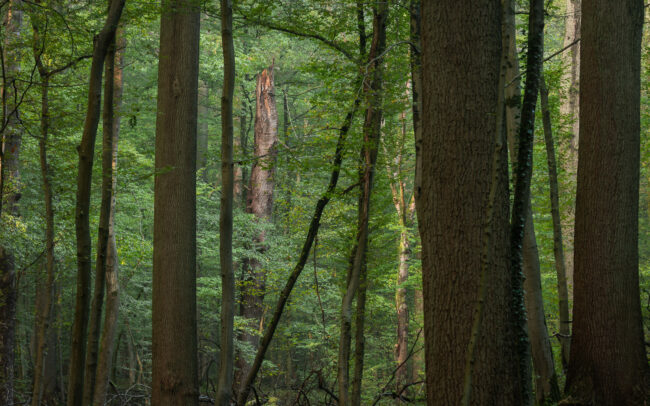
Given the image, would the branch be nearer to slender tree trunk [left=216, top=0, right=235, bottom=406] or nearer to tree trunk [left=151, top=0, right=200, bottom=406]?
tree trunk [left=151, top=0, right=200, bottom=406]

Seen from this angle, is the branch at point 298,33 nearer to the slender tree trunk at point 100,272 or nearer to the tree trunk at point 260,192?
the slender tree trunk at point 100,272

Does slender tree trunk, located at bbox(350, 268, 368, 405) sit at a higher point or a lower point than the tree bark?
lower

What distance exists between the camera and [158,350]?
20.0 ft

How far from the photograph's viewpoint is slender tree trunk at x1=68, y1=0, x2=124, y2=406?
407cm

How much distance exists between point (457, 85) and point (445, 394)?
1679mm

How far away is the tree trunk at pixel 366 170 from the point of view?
19.9 ft

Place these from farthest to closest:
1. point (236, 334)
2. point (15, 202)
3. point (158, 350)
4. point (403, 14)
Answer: point (236, 334) → point (15, 202) → point (403, 14) → point (158, 350)

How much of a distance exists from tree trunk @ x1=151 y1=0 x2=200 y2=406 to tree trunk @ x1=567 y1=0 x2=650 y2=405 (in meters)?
3.77

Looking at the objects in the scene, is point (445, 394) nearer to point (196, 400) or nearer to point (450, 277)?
point (450, 277)

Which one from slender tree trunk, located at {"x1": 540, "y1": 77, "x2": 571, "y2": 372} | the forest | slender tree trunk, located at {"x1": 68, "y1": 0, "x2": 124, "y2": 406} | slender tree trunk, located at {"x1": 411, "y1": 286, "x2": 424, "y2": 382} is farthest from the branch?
slender tree trunk, located at {"x1": 411, "y1": 286, "x2": 424, "y2": 382}

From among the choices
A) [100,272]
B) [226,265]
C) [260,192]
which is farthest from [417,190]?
[260,192]

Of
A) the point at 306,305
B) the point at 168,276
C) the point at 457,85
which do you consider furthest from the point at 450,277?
the point at 306,305

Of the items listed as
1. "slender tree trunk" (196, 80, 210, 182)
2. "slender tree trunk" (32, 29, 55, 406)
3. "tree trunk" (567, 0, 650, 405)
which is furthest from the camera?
"slender tree trunk" (196, 80, 210, 182)

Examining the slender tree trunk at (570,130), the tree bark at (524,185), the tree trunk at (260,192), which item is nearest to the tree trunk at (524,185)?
the tree bark at (524,185)
